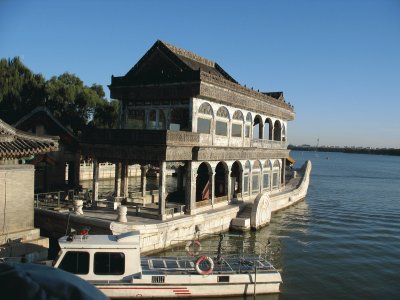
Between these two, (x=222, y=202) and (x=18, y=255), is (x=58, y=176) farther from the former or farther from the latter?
(x=18, y=255)

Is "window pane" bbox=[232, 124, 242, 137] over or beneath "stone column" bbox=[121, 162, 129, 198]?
over

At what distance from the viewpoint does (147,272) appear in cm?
1302

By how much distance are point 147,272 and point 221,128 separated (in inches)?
503

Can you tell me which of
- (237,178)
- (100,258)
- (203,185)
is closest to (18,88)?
(203,185)

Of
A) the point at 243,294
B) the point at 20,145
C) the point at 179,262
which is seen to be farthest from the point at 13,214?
the point at 243,294

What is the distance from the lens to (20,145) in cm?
1535

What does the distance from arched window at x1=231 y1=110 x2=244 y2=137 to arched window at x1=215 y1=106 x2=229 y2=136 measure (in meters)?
0.92

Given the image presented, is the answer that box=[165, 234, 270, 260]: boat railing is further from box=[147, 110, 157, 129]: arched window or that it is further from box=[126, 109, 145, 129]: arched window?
box=[126, 109, 145, 129]: arched window

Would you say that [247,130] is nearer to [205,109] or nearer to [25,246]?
[205,109]

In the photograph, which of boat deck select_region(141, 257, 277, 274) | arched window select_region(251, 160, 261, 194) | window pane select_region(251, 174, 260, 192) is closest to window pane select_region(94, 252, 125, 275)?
boat deck select_region(141, 257, 277, 274)

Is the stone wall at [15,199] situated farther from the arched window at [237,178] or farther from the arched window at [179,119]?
the arched window at [237,178]

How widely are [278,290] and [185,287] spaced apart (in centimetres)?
357

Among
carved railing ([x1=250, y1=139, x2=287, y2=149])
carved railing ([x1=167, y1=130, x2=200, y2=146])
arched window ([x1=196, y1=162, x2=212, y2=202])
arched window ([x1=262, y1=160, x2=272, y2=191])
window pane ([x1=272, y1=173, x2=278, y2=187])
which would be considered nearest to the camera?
carved railing ([x1=167, y1=130, x2=200, y2=146])

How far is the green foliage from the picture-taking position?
133ft
